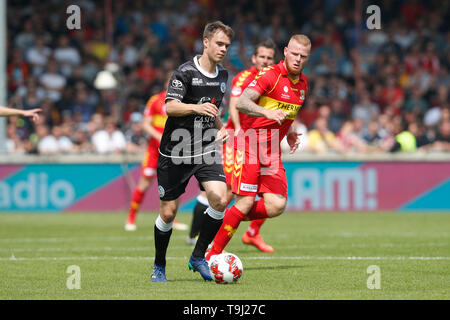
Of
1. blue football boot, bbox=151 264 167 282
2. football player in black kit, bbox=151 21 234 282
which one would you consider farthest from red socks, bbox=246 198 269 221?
blue football boot, bbox=151 264 167 282

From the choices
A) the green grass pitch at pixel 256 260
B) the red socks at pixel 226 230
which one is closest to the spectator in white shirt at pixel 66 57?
the green grass pitch at pixel 256 260

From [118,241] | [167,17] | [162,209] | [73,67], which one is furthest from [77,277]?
[167,17]

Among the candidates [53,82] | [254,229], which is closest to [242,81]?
[254,229]

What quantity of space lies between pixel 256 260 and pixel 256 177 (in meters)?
1.22

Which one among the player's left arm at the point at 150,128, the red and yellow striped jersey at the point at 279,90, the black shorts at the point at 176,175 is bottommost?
the black shorts at the point at 176,175

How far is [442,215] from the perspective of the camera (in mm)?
16938

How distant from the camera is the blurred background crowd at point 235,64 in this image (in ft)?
63.4

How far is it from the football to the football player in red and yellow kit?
0.78 m

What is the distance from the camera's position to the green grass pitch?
7242 mm

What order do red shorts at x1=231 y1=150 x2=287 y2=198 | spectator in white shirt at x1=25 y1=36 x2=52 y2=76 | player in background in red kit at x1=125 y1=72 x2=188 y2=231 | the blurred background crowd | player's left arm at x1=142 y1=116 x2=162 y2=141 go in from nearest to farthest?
red shorts at x1=231 y1=150 x2=287 y2=198
player's left arm at x1=142 y1=116 x2=162 y2=141
player in background in red kit at x1=125 y1=72 x2=188 y2=231
the blurred background crowd
spectator in white shirt at x1=25 y1=36 x2=52 y2=76

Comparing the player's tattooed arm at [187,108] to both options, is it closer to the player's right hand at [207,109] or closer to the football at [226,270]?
the player's right hand at [207,109]

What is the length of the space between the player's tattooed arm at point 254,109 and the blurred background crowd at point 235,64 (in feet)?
32.9

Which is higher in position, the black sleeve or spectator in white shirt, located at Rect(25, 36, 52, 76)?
spectator in white shirt, located at Rect(25, 36, 52, 76)

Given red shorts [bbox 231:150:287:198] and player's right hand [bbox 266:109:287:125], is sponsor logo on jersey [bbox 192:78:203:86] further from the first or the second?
red shorts [bbox 231:150:287:198]
